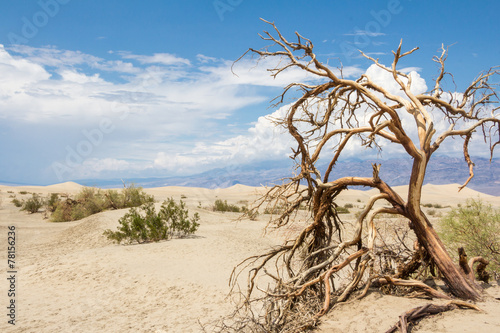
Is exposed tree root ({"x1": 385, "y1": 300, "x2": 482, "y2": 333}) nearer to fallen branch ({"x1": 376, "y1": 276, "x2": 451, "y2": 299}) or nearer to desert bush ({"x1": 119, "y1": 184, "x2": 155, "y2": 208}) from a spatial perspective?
fallen branch ({"x1": 376, "y1": 276, "x2": 451, "y2": 299})

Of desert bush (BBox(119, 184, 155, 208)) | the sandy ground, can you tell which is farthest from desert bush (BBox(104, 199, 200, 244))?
desert bush (BBox(119, 184, 155, 208))

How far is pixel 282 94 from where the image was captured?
543 cm

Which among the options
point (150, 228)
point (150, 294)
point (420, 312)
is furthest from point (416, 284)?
point (150, 228)

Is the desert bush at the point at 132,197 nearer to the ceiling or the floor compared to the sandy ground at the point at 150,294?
nearer to the ceiling

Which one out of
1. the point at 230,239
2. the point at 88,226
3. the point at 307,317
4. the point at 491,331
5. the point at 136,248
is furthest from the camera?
the point at 88,226

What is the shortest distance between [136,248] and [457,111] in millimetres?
10492

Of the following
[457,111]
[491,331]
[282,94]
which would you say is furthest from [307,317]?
[457,111]

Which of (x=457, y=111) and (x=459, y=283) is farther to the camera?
(x=457, y=111)

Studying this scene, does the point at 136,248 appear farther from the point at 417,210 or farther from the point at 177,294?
the point at 417,210

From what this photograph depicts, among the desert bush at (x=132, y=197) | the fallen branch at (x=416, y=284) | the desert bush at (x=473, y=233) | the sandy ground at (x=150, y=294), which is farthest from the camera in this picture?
the desert bush at (x=132, y=197)

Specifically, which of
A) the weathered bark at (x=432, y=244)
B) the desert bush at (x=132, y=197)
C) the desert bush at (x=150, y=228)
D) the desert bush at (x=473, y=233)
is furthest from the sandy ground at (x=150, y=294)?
the desert bush at (x=132, y=197)

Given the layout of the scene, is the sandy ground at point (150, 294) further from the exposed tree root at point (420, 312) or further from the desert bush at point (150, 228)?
the desert bush at point (150, 228)

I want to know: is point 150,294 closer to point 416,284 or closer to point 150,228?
point 150,228

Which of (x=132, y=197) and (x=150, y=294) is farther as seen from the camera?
(x=132, y=197)
